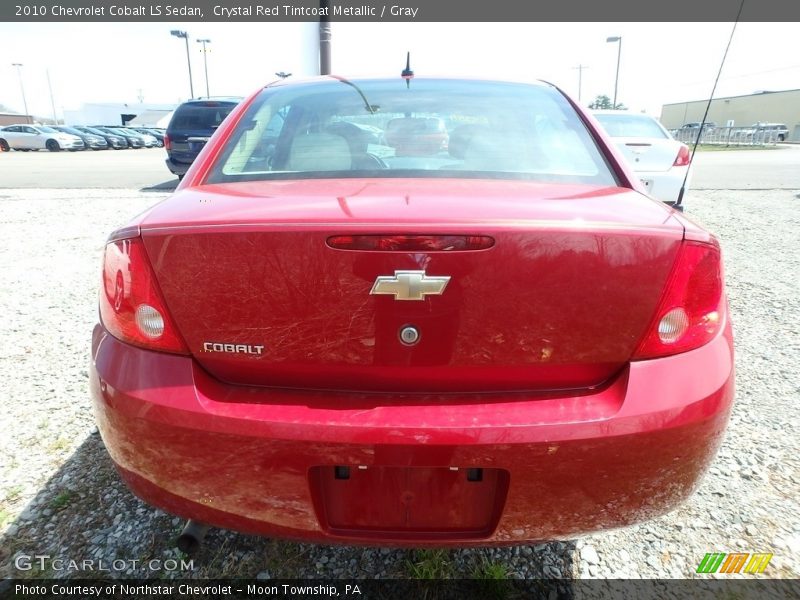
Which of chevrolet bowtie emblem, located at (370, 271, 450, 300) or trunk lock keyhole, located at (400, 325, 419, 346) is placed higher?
chevrolet bowtie emblem, located at (370, 271, 450, 300)

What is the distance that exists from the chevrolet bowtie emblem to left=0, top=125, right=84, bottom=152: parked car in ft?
127

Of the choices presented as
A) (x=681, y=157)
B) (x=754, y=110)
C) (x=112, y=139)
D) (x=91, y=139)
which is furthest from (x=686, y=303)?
(x=754, y=110)

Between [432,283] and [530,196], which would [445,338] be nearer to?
[432,283]

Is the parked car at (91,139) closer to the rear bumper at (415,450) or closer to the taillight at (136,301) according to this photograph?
the taillight at (136,301)

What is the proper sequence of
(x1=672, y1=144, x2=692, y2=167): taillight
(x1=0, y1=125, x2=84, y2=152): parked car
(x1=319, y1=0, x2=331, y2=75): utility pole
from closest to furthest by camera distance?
(x1=319, y1=0, x2=331, y2=75): utility pole → (x1=672, y1=144, x2=692, y2=167): taillight → (x1=0, y1=125, x2=84, y2=152): parked car

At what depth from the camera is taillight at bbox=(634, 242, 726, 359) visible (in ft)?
4.18

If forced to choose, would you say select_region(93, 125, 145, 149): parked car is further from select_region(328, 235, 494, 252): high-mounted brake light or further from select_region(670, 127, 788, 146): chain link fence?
select_region(328, 235, 494, 252): high-mounted brake light

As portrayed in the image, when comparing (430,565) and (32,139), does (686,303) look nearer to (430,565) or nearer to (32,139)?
(430,565)

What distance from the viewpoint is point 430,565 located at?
5.73ft

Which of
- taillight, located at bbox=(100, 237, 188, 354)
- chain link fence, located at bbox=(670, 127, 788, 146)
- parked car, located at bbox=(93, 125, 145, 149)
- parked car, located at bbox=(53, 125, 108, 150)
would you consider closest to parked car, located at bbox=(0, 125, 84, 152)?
parked car, located at bbox=(53, 125, 108, 150)

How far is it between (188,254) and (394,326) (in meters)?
0.53

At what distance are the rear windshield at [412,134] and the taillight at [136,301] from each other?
0.53m

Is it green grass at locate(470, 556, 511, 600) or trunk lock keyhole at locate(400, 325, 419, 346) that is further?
green grass at locate(470, 556, 511, 600)

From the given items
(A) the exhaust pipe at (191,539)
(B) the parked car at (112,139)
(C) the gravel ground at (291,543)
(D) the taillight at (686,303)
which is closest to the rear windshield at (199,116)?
(C) the gravel ground at (291,543)
